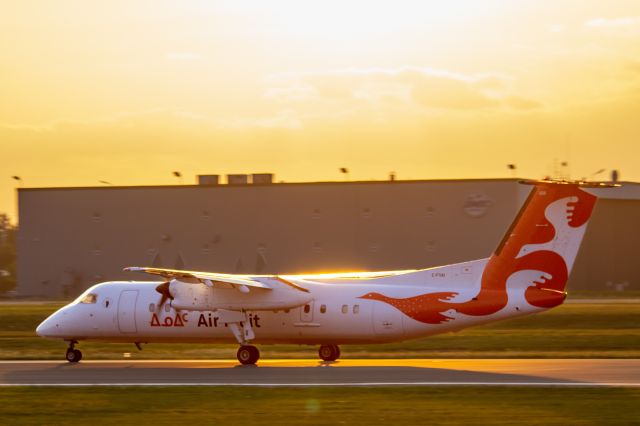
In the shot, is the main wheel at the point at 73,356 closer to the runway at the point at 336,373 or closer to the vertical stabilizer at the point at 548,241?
the runway at the point at 336,373

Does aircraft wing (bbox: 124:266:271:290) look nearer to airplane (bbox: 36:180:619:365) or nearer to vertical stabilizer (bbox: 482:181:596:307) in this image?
airplane (bbox: 36:180:619:365)

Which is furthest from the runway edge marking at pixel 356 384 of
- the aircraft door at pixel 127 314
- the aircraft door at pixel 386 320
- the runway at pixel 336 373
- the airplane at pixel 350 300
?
the aircraft door at pixel 127 314

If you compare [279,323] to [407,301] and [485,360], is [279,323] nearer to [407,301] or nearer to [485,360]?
[407,301]

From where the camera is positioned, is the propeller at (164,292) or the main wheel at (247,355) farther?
the propeller at (164,292)

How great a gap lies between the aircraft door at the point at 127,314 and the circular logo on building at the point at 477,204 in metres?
42.8

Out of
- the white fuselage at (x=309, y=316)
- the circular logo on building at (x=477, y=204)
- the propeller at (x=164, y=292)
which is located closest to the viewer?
the white fuselage at (x=309, y=316)

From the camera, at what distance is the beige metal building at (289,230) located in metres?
70.4

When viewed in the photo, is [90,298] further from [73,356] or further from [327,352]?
[327,352]

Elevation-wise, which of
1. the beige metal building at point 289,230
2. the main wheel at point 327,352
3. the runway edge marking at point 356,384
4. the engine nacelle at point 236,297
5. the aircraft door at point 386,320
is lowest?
the runway edge marking at point 356,384

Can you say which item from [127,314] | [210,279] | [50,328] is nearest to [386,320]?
[210,279]

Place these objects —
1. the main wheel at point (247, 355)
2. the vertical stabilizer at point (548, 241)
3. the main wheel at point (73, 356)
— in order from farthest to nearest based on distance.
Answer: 1. the main wheel at point (73, 356)
2. the main wheel at point (247, 355)
3. the vertical stabilizer at point (548, 241)

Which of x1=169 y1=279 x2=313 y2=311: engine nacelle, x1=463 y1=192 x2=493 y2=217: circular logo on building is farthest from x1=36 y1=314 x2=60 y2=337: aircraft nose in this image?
x1=463 y1=192 x2=493 y2=217: circular logo on building

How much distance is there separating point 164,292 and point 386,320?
22.9 ft

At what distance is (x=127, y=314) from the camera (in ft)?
101
